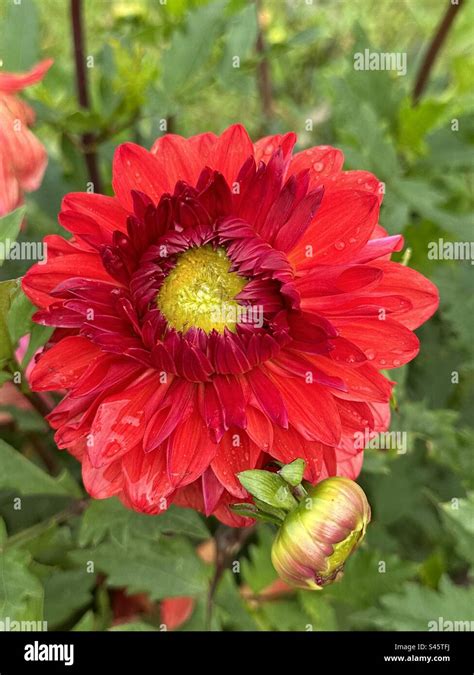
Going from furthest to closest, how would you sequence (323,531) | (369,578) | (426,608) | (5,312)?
1. (369,578)
2. (426,608)
3. (5,312)
4. (323,531)

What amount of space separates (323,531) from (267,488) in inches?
1.8

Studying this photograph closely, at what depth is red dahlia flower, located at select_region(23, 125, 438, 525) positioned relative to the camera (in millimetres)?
494

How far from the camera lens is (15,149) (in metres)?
A: 0.64

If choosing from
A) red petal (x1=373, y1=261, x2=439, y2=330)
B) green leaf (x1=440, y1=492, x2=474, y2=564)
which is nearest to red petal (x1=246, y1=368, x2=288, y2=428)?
red petal (x1=373, y1=261, x2=439, y2=330)

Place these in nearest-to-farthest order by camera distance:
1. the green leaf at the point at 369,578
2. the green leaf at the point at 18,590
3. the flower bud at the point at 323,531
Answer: the flower bud at the point at 323,531 → the green leaf at the point at 18,590 → the green leaf at the point at 369,578

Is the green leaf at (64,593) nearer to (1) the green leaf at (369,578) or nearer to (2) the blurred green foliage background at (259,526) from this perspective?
(2) the blurred green foliage background at (259,526)

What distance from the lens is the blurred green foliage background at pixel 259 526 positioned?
68 cm

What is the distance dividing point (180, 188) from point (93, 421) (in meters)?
0.17

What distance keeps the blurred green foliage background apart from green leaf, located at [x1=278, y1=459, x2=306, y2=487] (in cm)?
18

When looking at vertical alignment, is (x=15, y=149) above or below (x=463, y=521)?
above

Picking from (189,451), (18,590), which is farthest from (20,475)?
(189,451)

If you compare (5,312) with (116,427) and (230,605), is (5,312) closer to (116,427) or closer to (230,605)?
(116,427)

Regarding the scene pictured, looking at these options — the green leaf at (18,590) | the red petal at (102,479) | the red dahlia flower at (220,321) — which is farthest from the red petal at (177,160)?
the green leaf at (18,590)

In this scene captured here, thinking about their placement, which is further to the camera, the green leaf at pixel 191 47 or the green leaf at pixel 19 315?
the green leaf at pixel 191 47
